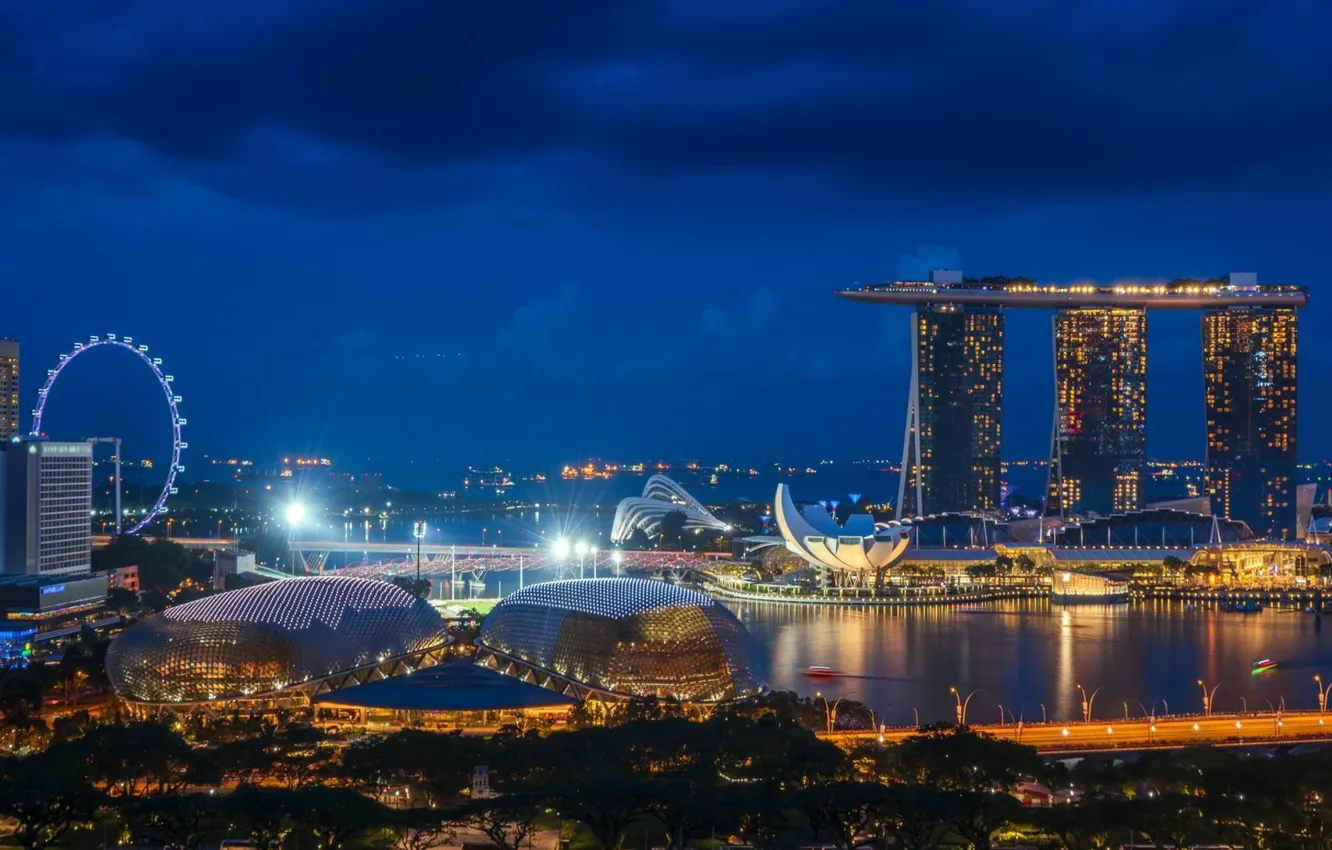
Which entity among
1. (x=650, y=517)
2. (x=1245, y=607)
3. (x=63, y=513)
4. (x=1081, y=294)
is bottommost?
(x=1245, y=607)

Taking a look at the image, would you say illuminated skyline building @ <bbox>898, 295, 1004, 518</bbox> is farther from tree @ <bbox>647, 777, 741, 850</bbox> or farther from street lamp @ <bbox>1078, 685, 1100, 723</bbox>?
tree @ <bbox>647, 777, 741, 850</bbox>

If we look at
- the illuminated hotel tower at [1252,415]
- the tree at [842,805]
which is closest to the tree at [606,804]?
the tree at [842,805]

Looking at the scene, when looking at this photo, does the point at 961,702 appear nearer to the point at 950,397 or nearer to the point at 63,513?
the point at 63,513

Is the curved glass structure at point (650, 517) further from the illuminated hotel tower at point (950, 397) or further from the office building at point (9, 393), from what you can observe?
the office building at point (9, 393)

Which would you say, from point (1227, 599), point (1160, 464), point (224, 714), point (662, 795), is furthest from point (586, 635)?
point (1160, 464)

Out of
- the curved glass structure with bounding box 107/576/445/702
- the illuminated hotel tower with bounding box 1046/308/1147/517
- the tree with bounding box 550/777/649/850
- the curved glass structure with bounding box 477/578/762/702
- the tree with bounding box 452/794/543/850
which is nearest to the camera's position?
the tree with bounding box 452/794/543/850

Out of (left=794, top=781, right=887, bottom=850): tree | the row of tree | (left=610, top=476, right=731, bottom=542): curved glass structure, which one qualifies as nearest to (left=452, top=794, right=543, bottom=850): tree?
the row of tree

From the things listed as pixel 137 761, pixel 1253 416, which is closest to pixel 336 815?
pixel 137 761
